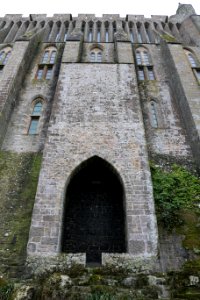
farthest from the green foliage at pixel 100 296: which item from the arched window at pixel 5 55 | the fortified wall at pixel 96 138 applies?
the arched window at pixel 5 55

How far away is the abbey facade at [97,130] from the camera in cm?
817

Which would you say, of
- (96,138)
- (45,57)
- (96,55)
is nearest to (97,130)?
(96,138)

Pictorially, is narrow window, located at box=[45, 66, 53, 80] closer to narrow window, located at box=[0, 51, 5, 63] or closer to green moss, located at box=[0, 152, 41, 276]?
narrow window, located at box=[0, 51, 5, 63]

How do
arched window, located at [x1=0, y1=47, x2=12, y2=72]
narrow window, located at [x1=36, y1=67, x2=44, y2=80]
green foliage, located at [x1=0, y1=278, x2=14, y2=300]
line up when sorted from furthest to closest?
arched window, located at [x1=0, y1=47, x2=12, y2=72]
narrow window, located at [x1=36, y1=67, x2=44, y2=80]
green foliage, located at [x1=0, y1=278, x2=14, y2=300]

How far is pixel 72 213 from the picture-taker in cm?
930

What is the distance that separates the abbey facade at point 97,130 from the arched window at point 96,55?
61 millimetres

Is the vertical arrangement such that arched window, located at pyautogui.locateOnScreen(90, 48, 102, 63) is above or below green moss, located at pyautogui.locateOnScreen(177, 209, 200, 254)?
above

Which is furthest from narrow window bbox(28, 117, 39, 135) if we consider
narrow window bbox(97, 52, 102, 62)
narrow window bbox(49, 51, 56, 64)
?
narrow window bbox(97, 52, 102, 62)

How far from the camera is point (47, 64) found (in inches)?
607

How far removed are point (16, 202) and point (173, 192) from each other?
5.26 metres

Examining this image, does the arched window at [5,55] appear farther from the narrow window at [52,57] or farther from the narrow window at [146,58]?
the narrow window at [146,58]

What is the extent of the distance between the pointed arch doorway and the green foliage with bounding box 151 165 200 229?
50.1 inches

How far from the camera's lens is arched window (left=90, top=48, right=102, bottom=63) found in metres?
16.0

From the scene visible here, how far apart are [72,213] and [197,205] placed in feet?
13.5
